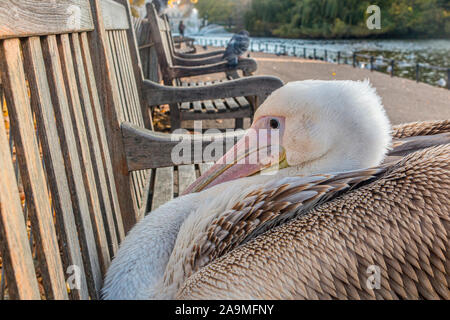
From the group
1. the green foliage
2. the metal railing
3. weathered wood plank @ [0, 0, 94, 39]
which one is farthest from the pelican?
the metal railing

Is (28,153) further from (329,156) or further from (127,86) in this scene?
(127,86)

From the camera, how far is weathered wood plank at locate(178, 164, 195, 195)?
2319mm

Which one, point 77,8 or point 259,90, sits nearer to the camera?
point 77,8

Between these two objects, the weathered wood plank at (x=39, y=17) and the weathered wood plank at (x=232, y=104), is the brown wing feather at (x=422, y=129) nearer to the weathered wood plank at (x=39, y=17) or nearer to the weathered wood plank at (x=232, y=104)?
the weathered wood plank at (x=39, y=17)

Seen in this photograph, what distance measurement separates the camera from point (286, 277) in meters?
0.96

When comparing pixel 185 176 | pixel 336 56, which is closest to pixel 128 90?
pixel 185 176

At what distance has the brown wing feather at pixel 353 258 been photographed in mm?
962

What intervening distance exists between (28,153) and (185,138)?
0.94 m

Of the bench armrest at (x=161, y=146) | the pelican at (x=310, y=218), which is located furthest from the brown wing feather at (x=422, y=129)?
the bench armrest at (x=161, y=146)

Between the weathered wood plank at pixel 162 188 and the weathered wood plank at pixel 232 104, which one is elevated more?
the weathered wood plank at pixel 232 104

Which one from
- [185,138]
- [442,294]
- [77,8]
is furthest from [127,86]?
[442,294]

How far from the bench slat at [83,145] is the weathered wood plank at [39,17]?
65 millimetres

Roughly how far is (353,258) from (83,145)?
83 centimetres

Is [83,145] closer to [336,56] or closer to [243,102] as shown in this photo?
[243,102]
